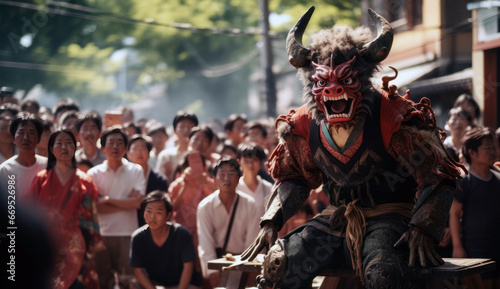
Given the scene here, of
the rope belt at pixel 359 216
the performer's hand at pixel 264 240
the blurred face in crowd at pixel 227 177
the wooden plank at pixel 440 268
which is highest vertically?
the blurred face in crowd at pixel 227 177

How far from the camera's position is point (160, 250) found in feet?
21.6

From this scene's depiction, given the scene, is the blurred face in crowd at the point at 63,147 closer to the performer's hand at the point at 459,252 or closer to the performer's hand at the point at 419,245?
the performer's hand at the point at 419,245

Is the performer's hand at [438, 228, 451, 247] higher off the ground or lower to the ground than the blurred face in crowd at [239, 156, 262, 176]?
lower

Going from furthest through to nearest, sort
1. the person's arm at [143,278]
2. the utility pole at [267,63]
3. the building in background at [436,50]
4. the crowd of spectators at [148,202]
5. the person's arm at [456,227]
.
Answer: the building in background at [436,50] → the utility pole at [267,63] → the person's arm at [456,227] → the person's arm at [143,278] → the crowd of spectators at [148,202]

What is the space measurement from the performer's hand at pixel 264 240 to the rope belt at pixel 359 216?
495 millimetres

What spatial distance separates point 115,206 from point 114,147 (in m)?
0.57

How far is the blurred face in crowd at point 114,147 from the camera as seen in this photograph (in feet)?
23.4

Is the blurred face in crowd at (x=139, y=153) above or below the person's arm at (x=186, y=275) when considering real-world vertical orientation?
above

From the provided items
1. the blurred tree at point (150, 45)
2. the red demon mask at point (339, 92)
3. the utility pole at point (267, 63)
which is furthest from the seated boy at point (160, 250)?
the blurred tree at point (150, 45)

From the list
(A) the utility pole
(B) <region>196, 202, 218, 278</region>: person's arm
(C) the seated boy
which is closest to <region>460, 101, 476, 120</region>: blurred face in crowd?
(B) <region>196, 202, 218, 278</region>: person's arm

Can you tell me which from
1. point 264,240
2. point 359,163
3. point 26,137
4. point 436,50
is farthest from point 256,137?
point 436,50

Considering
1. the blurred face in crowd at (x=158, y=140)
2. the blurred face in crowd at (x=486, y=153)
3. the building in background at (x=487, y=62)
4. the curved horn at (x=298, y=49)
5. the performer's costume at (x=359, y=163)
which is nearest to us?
the performer's costume at (x=359, y=163)

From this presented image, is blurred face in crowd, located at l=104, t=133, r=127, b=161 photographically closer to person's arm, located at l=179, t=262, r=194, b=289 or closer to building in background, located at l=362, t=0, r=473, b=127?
person's arm, located at l=179, t=262, r=194, b=289

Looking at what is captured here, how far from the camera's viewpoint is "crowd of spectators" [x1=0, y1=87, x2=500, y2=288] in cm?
624
